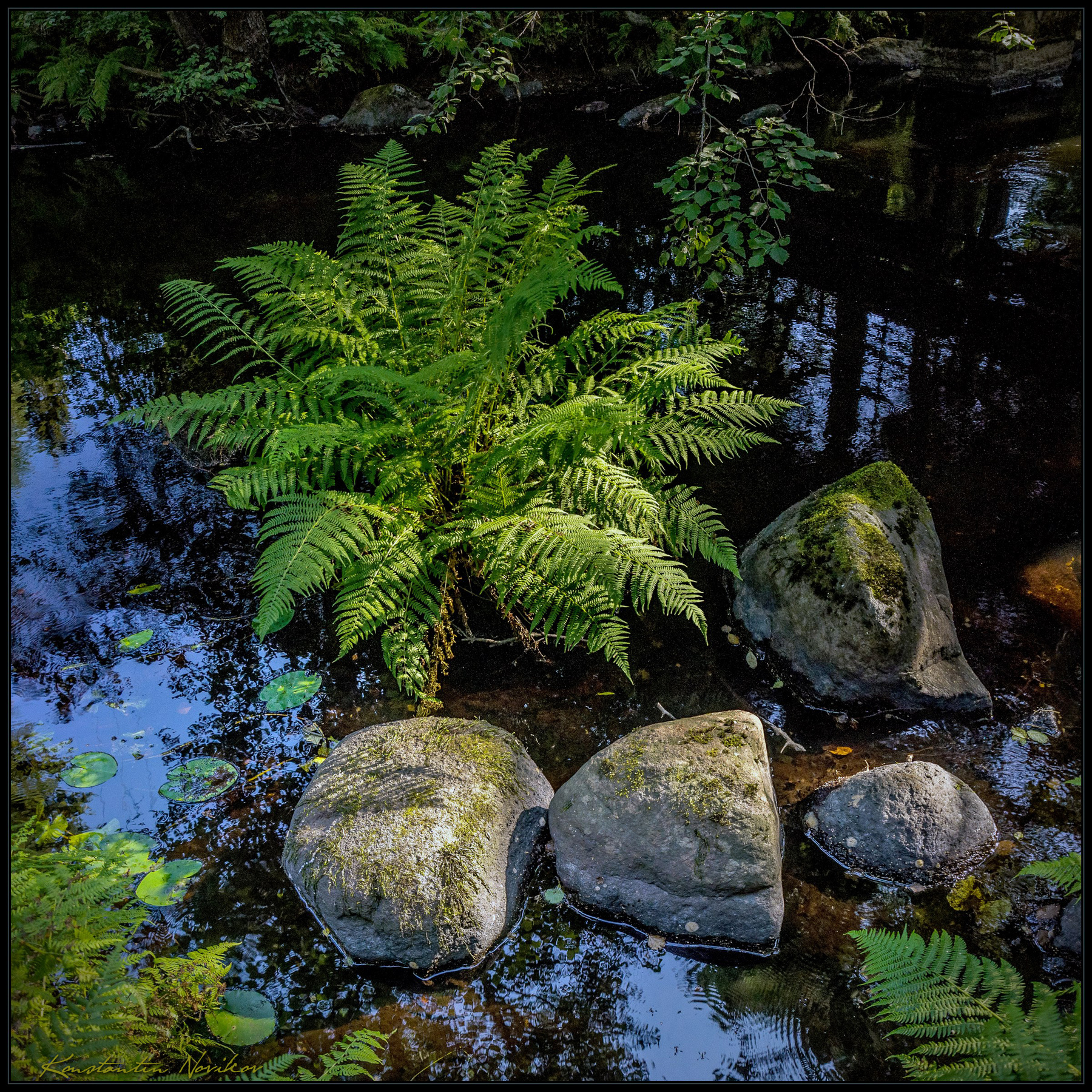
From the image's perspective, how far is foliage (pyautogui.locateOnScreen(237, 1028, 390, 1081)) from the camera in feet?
6.46

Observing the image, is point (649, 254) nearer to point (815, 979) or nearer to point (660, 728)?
point (660, 728)

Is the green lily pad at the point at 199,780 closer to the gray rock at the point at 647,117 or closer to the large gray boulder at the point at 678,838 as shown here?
the large gray boulder at the point at 678,838

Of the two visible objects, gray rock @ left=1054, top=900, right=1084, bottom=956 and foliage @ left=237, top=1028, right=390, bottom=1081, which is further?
gray rock @ left=1054, top=900, right=1084, bottom=956

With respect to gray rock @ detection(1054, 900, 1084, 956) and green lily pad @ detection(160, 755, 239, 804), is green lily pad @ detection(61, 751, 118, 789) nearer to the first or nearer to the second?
green lily pad @ detection(160, 755, 239, 804)

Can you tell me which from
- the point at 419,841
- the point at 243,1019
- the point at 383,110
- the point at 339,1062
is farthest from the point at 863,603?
the point at 383,110

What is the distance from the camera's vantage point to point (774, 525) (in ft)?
11.9

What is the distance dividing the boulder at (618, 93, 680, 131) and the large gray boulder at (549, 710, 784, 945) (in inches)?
410

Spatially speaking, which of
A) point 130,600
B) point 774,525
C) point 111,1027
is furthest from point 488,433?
point 111,1027

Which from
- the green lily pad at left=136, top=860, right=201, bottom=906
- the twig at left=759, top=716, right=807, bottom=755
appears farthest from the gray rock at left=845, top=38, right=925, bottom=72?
the green lily pad at left=136, top=860, right=201, bottom=906

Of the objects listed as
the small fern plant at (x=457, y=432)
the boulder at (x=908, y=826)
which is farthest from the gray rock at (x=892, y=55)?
the boulder at (x=908, y=826)

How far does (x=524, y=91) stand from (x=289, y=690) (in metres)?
12.3

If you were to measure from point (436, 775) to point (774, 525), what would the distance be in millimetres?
1927

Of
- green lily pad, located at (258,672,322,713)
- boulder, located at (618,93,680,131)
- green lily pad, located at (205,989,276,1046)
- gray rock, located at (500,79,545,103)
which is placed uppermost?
gray rock, located at (500,79,545,103)

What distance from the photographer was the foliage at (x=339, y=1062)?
1.97 m
